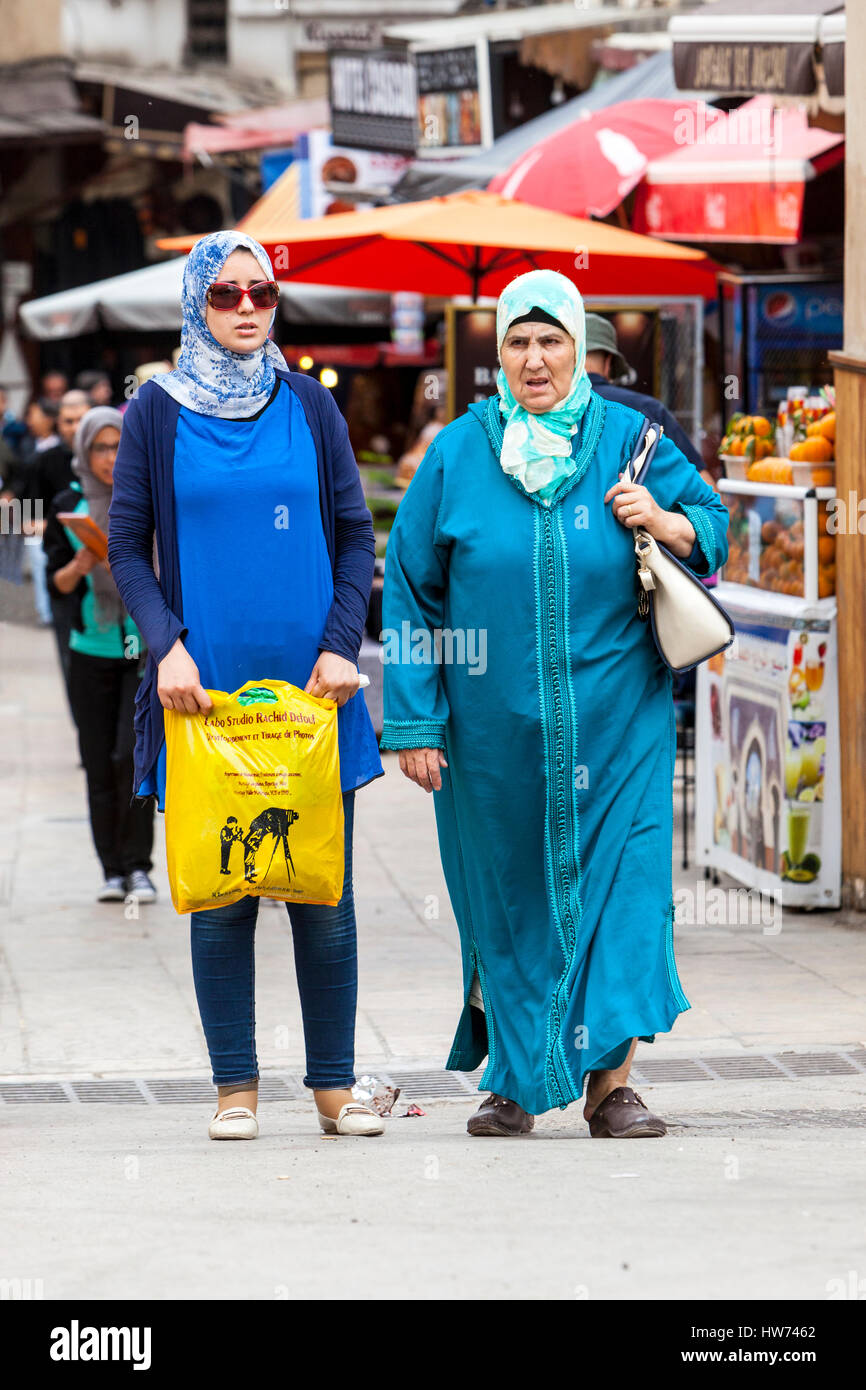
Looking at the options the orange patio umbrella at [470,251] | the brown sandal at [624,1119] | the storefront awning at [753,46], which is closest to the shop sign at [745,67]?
the storefront awning at [753,46]

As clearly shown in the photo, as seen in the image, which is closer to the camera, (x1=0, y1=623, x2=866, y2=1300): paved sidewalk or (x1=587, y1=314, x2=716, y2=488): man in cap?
(x1=0, y1=623, x2=866, y2=1300): paved sidewalk

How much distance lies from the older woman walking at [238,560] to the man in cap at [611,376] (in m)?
2.09

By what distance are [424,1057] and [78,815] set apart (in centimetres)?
469

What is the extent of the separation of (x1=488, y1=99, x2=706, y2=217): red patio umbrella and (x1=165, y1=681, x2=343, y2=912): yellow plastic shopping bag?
668 cm

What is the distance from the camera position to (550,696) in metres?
4.62

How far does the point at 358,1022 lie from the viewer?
20.8 ft


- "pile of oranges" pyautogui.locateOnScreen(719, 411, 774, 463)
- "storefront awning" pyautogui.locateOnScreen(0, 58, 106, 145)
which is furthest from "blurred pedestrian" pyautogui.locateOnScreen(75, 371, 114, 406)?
"pile of oranges" pyautogui.locateOnScreen(719, 411, 774, 463)

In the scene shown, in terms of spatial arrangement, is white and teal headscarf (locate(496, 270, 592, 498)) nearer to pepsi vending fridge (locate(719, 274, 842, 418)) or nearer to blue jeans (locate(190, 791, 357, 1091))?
blue jeans (locate(190, 791, 357, 1091))

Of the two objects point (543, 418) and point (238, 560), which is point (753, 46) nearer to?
point (543, 418)

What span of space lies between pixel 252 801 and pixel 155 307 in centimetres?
1250

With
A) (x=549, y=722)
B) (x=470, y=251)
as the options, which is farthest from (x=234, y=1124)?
(x=470, y=251)

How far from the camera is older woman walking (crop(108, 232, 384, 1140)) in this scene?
462cm

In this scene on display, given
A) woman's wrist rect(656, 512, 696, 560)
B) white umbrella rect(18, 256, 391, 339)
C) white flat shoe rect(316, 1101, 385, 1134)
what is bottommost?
white flat shoe rect(316, 1101, 385, 1134)
